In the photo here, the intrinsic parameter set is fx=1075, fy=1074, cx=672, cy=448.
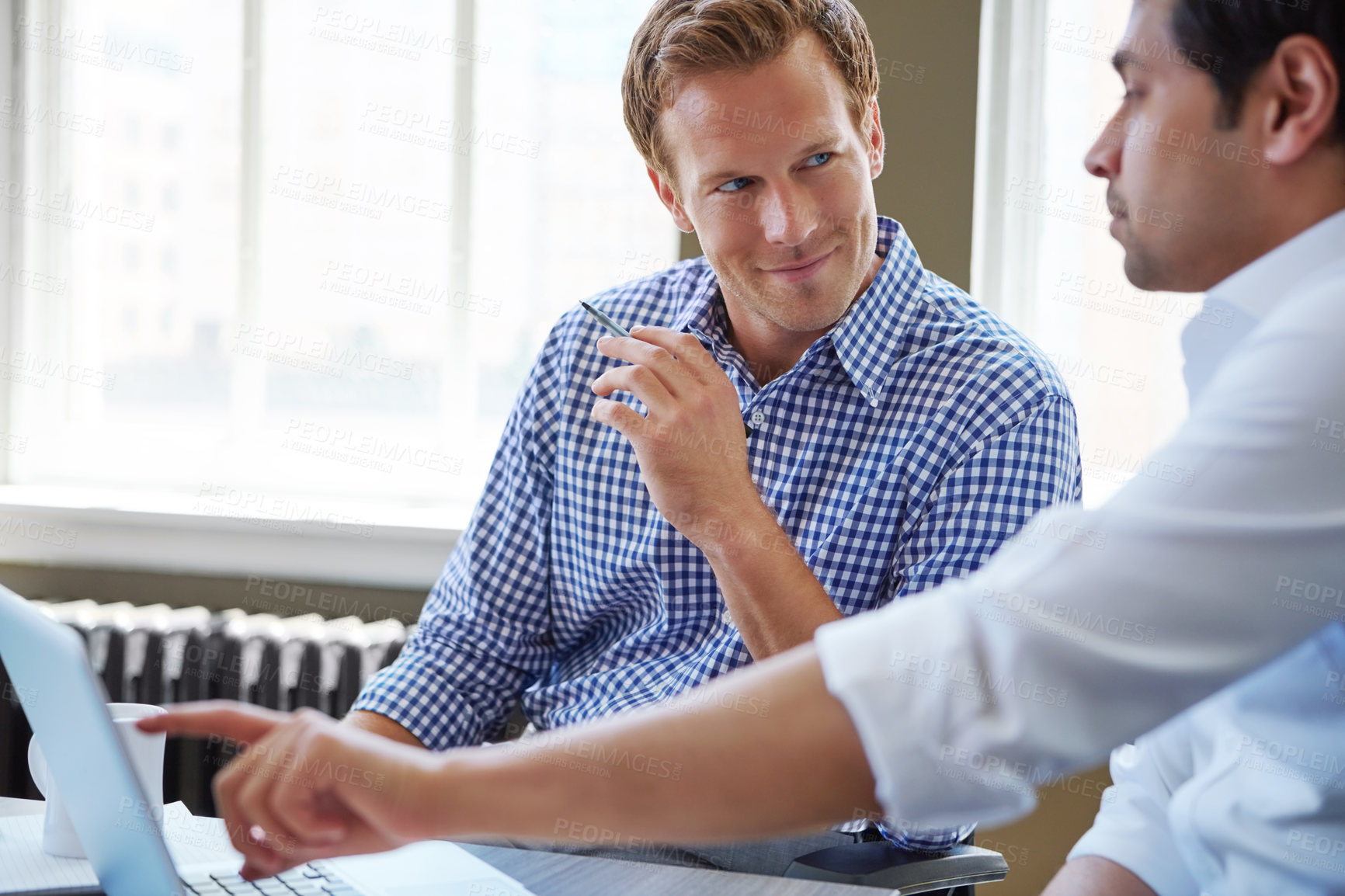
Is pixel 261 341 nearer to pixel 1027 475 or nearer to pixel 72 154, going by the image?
pixel 72 154

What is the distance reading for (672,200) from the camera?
1552 millimetres

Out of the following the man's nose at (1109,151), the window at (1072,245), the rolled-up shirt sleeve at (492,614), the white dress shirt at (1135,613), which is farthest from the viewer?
the window at (1072,245)

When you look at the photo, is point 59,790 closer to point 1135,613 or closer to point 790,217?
point 1135,613

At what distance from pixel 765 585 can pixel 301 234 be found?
1.81 meters

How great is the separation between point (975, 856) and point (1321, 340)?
663mm

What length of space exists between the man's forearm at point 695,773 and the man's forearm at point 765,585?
0.56 metres

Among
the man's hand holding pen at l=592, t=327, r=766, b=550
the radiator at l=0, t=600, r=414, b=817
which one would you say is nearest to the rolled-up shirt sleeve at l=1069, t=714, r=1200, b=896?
the man's hand holding pen at l=592, t=327, r=766, b=550

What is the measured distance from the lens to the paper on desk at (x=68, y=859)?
816 millimetres

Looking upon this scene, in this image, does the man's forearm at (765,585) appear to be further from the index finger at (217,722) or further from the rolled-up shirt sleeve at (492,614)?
the index finger at (217,722)

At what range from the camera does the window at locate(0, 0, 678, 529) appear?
2.45 meters

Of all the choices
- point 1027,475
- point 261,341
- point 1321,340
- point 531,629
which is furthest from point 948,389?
point 261,341

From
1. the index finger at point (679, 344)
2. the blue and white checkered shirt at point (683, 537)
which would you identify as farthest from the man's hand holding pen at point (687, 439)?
the blue and white checkered shirt at point (683, 537)

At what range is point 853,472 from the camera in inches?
50.0

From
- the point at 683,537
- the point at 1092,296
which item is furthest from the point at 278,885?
the point at 1092,296
